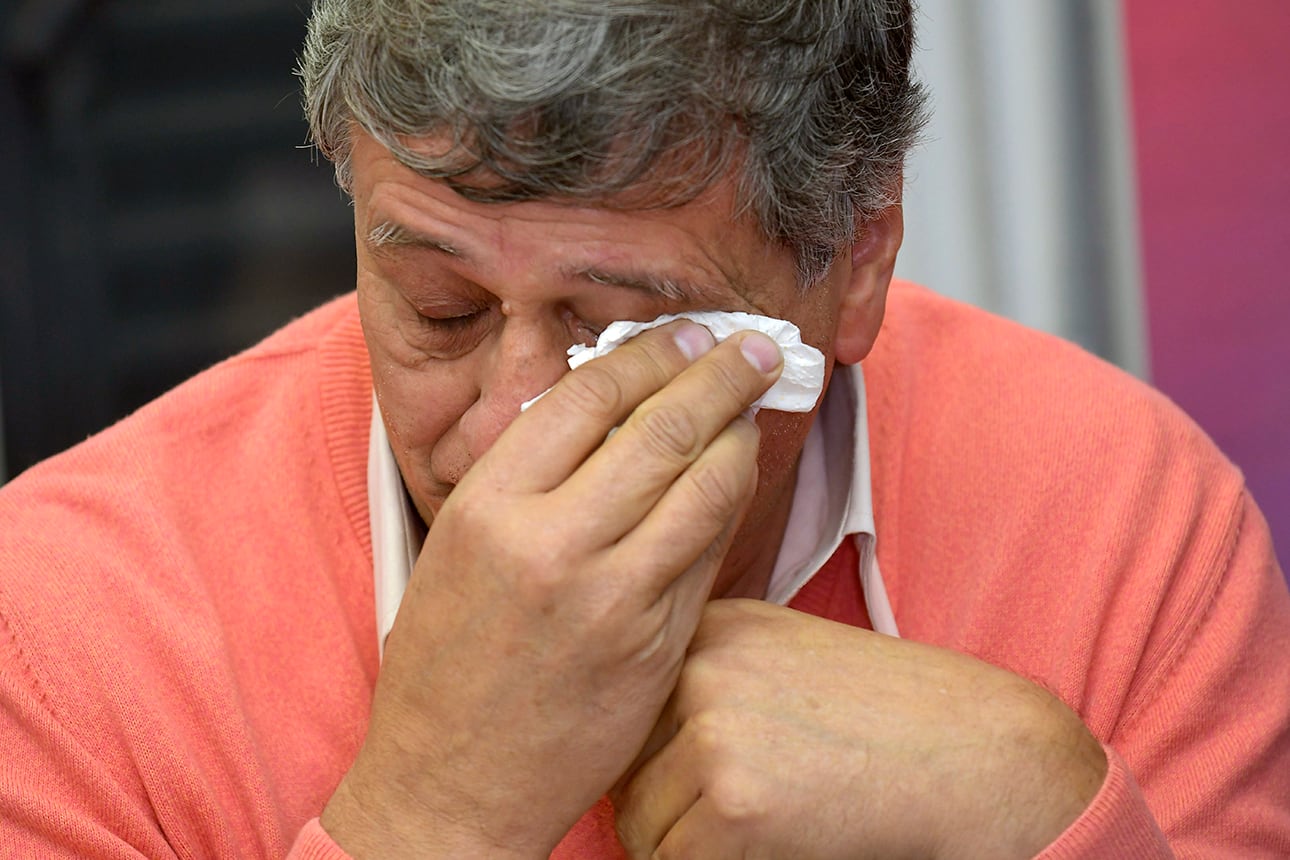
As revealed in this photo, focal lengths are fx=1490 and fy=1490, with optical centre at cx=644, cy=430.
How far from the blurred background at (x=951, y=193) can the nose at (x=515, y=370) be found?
193cm

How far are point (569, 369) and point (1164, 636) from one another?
87 centimetres

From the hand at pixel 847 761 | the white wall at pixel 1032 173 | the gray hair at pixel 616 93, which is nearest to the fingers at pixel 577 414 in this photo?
the gray hair at pixel 616 93

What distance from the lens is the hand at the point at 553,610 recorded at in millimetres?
1380

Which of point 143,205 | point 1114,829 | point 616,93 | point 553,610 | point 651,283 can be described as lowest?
point 1114,829

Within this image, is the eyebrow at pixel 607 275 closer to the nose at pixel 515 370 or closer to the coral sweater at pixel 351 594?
the nose at pixel 515 370

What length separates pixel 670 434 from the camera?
4.67 feet

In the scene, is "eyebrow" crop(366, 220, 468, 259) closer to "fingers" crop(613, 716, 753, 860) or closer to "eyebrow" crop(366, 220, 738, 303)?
"eyebrow" crop(366, 220, 738, 303)

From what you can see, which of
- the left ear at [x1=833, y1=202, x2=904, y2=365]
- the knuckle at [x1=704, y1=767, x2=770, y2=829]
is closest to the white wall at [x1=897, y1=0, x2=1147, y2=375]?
the left ear at [x1=833, y1=202, x2=904, y2=365]

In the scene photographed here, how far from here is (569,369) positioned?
1.53m

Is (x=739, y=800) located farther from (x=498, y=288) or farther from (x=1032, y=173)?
(x=1032, y=173)

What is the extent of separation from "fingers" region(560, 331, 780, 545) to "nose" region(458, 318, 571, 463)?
0.13 metres

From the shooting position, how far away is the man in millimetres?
1421

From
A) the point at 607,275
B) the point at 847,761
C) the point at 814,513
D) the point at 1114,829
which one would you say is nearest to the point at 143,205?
the point at 814,513

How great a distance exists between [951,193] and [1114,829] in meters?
2.02
